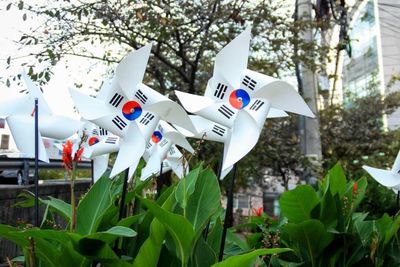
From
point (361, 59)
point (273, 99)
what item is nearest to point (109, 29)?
point (273, 99)

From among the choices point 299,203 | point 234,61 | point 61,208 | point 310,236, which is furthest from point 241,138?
point 61,208

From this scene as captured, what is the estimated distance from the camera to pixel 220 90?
231 centimetres

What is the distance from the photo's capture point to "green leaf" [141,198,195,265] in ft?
6.23

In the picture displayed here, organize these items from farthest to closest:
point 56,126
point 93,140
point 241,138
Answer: point 93,140 → point 56,126 → point 241,138

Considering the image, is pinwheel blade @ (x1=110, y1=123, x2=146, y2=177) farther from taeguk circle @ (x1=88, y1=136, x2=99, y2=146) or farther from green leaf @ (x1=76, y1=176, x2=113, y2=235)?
taeguk circle @ (x1=88, y1=136, x2=99, y2=146)

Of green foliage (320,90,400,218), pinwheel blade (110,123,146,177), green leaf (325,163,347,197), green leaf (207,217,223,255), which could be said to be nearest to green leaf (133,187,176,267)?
pinwheel blade (110,123,146,177)

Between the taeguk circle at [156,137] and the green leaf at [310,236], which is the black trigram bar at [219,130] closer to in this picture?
the taeguk circle at [156,137]

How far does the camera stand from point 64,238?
1.93 metres

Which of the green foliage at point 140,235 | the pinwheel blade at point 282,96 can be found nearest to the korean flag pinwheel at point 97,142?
the green foliage at point 140,235

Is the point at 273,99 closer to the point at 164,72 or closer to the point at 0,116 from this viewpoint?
the point at 0,116

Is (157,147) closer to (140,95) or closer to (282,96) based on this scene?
(140,95)

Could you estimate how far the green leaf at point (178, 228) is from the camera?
1900 millimetres

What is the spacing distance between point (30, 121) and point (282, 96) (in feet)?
4.28

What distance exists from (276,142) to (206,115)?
37.2 feet
